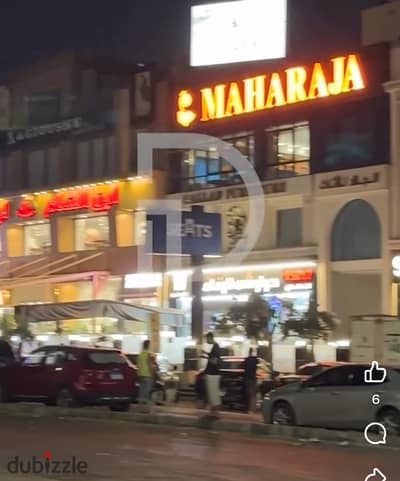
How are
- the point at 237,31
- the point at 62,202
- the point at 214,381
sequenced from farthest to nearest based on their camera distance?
the point at 62,202 < the point at 237,31 < the point at 214,381

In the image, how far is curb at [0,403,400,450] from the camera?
56.0 ft

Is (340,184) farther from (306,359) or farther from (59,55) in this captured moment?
(59,55)

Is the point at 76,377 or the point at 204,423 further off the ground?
the point at 76,377

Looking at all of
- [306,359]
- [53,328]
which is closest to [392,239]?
[306,359]

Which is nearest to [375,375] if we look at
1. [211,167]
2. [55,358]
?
[55,358]

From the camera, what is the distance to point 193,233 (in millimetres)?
29047

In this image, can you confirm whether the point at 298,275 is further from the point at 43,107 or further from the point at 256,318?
the point at 43,107

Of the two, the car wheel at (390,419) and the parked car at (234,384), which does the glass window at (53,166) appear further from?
the car wheel at (390,419)

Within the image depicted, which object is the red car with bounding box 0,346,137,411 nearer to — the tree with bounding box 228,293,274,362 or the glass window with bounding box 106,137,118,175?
the tree with bounding box 228,293,274,362

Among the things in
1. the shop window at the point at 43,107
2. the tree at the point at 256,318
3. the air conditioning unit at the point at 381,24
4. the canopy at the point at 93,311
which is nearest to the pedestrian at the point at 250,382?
the tree at the point at 256,318

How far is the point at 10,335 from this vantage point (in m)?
33.1

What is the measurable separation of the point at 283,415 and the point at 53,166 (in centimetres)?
2800

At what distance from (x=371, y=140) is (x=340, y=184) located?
1.69m

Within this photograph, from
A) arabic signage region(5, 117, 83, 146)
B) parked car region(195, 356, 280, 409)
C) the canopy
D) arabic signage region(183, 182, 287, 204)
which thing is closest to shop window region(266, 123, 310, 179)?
arabic signage region(183, 182, 287, 204)
